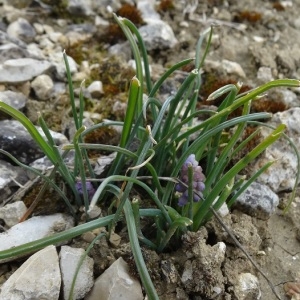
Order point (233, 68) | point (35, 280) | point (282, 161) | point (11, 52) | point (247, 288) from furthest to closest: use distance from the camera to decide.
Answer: point (233, 68) < point (11, 52) < point (282, 161) < point (247, 288) < point (35, 280)

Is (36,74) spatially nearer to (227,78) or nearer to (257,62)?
(227,78)

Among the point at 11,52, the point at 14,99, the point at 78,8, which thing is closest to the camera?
the point at 14,99

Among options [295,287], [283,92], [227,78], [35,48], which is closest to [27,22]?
[35,48]

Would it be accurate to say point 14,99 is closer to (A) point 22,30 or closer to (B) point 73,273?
(A) point 22,30

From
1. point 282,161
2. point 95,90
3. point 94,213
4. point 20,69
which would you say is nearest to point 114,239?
point 94,213

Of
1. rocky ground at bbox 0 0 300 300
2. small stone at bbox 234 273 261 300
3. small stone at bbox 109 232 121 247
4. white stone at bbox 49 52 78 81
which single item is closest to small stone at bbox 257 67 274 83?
rocky ground at bbox 0 0 300 300

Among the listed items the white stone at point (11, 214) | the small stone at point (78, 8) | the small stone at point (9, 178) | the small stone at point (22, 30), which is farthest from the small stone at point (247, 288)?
the small stone at point (78, 8)
